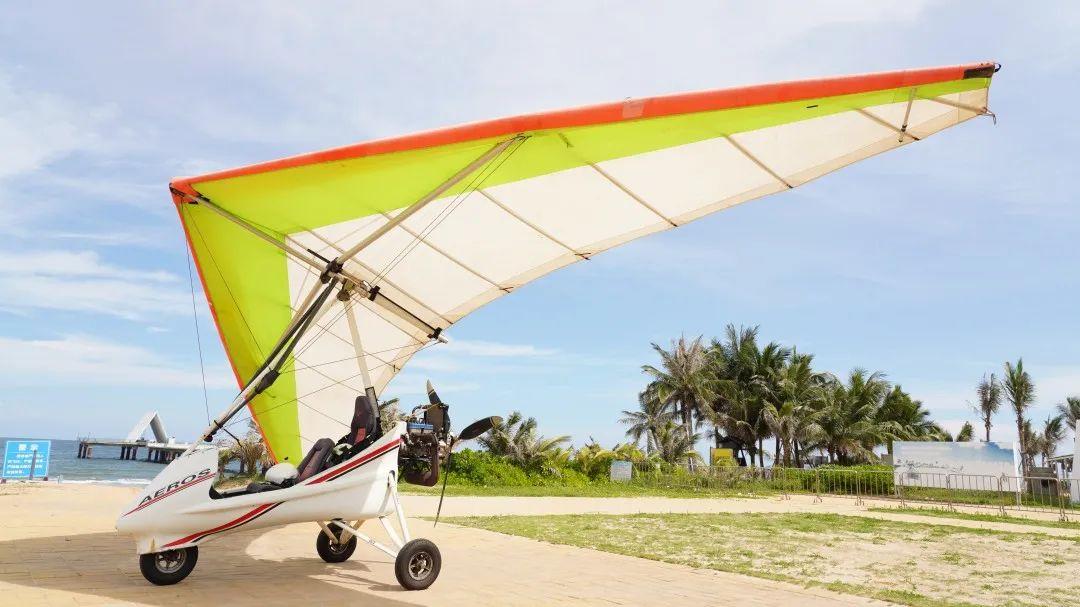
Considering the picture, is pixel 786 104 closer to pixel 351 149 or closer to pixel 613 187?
pixel 613 187

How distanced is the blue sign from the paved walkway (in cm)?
1194

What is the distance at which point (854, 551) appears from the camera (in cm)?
986

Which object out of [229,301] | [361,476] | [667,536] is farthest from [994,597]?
[229,301]

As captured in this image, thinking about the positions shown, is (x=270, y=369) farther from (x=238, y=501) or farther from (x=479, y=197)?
(x=479, y=197)

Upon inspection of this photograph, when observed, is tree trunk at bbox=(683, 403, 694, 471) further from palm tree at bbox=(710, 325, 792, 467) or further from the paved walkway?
the paved walkway

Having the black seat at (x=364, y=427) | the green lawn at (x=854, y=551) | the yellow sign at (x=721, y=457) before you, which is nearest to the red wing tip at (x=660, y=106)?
the black seat at (x=364, y=427)

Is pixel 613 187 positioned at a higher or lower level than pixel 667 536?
higher

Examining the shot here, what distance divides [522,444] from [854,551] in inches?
875

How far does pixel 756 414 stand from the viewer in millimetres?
46281

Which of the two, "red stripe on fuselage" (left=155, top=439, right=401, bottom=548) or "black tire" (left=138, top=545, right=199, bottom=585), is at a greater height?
"red stripe on fuselage" (left=155, top=439, right=401, bottom=548)

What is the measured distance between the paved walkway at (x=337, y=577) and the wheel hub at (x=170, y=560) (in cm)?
16

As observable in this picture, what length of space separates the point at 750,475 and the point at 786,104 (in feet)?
85.6

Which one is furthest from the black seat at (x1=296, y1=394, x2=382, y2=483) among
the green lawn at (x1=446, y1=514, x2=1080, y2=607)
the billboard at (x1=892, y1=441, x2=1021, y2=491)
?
the billboard at (x1=892, y1=441, x2=1021, y2=491)

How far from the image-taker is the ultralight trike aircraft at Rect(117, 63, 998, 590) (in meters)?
5.26
